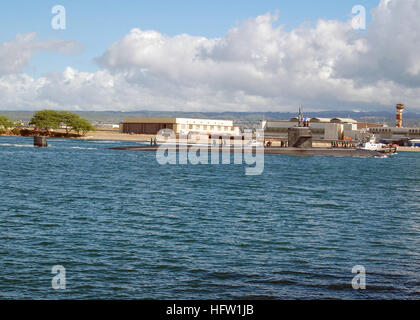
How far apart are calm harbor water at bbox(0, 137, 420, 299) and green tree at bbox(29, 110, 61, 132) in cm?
14790

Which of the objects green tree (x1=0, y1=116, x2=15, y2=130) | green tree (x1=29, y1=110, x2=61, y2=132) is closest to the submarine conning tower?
green tree (x1=29, y1=110, x2=61, y2=132)

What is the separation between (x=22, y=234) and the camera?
2297 centimetres

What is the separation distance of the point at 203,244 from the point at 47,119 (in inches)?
6809

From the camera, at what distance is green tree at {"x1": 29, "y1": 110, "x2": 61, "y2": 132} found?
18388 cm

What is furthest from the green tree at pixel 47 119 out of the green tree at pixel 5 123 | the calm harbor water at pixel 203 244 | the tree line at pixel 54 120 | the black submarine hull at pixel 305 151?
the calm harbor water at pixel 203 244

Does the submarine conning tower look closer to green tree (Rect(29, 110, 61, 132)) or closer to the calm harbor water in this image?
the calm harbor water

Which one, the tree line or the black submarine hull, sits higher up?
the tree line

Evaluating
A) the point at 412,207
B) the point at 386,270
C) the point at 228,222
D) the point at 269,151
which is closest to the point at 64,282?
the point at 386,270

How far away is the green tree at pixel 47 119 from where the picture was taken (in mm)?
183875

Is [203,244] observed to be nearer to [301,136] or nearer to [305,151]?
[305,151]

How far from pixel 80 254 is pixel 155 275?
13.0 ft

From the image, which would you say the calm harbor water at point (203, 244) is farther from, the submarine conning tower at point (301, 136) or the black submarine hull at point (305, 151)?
the submarine conning tower at point (301, 136)

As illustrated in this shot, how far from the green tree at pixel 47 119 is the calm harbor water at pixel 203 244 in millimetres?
147902

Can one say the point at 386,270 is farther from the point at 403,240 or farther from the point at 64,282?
the point at 64,282
